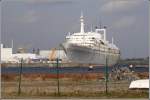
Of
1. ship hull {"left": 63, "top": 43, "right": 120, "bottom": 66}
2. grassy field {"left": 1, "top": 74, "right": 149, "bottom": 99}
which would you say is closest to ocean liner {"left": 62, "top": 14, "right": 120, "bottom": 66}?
ship hull {"left": 63, "top": 43, "right": 120, "bottom": 66}

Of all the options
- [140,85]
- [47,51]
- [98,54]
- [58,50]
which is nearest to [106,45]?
[98,54]

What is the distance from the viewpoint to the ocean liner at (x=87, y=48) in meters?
120

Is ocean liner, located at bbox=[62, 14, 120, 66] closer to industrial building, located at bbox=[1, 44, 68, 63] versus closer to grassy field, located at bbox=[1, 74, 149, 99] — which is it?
industrial building, located at bbox=[1, 44, 68, 63]

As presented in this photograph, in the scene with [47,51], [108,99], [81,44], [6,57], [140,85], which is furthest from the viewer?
[47,51]

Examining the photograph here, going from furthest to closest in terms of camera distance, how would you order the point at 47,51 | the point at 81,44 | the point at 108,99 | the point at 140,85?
the point at 47,51
the point at 81,44
the point at 140,85
the point at 108,99

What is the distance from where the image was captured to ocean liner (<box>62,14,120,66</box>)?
4712 inches

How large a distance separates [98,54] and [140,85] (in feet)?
330

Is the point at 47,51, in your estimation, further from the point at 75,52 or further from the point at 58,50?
the point at 75,52

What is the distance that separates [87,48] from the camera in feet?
394

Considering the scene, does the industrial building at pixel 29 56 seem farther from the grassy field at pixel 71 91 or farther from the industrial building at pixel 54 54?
the grassy field at pixel 71 91

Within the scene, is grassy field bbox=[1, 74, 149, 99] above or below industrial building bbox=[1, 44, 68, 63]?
below

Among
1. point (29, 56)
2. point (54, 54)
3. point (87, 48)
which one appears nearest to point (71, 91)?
point (87, 48)

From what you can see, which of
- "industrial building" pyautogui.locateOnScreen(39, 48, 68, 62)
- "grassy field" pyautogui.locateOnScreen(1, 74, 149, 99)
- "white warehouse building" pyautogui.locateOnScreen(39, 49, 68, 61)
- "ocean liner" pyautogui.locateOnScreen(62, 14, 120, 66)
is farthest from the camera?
"industrial building" pyautogui.locateOnScreen(39, 48, 68, 62)

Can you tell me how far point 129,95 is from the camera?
19.3 m
